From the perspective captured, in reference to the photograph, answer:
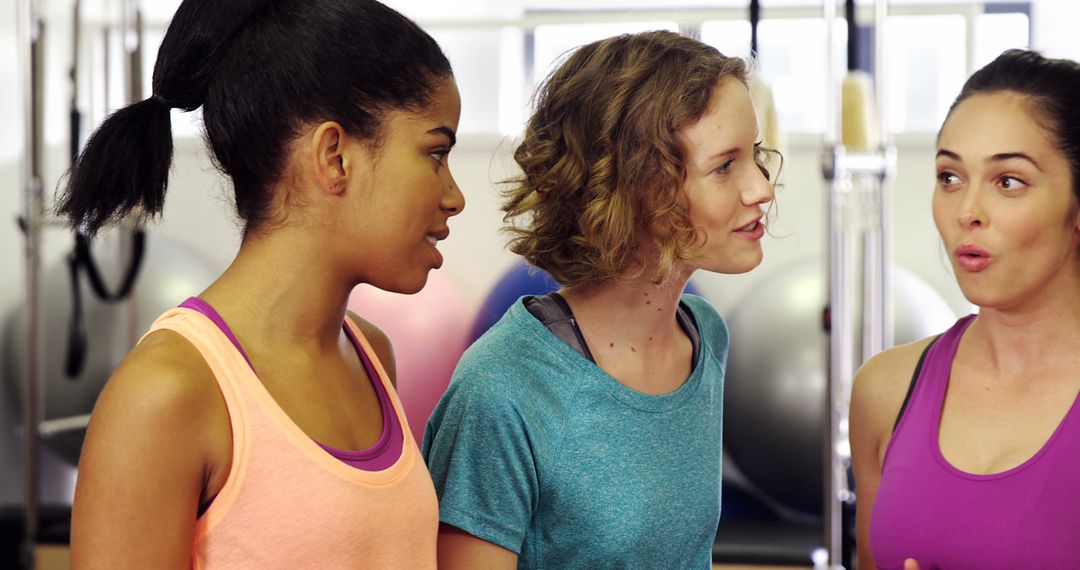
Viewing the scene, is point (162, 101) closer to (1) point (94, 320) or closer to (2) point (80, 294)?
(2) point (80, 294)

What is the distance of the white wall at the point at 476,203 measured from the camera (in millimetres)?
4090

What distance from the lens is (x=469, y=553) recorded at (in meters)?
1.25

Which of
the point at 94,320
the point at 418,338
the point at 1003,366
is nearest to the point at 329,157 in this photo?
the point at 1003,366

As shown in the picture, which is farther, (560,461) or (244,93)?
(560,461)

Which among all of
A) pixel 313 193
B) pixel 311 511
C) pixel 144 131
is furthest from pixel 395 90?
pixel 311 511

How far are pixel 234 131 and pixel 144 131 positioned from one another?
0.09 meters

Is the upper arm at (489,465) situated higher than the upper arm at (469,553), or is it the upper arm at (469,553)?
the upper arm at (489,465)

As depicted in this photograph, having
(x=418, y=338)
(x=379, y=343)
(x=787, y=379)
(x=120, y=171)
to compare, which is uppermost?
(x=120, y=171)

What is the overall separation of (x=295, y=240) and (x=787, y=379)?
260 centimetres

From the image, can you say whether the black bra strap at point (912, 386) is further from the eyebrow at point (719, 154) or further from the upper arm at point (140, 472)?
the upper arm at point (140, 472)

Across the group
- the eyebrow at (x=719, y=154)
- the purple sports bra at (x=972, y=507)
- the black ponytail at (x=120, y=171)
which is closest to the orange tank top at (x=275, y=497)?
the black ponytail at (x=120, y=171)

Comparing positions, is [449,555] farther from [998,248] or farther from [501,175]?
[501,175]

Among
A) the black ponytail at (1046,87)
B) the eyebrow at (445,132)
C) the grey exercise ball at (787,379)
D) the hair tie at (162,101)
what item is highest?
the black ponytail at (1046,87)

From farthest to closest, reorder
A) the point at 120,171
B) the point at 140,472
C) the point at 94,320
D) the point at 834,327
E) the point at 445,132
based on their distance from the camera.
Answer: the point at 94,320, the point at 834,327, the point at 445,132, the point at 120,171, the point at 140,472
